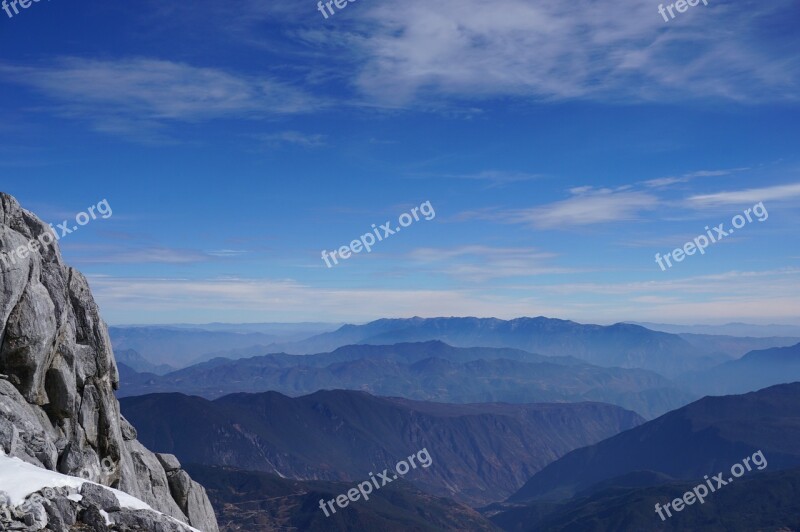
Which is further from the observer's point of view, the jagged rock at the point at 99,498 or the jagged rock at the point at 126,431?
the jagged rock at the point at 126,431

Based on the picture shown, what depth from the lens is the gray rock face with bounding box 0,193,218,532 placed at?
39.6 m

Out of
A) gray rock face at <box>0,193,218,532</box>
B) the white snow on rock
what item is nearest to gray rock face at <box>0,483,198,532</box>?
the white snow on rock

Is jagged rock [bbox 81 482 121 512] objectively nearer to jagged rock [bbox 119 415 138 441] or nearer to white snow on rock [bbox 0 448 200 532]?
white snow on rock [bbox 0 448 200 532]

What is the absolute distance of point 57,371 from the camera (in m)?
45.0

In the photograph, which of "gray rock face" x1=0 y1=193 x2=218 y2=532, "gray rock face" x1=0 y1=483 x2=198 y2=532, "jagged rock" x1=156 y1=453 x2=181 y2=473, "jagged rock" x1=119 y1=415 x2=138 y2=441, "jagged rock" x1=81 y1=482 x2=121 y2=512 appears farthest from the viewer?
"jagged rock" x1=156 y1=453 x2=181 y2=473

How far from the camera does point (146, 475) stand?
52469 millimetres

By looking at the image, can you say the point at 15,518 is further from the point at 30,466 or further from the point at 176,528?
the point at 176,528

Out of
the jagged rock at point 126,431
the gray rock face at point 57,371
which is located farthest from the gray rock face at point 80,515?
the jagged rock at point 126,431

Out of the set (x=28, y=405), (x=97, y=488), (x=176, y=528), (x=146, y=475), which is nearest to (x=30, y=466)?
(x=97, y=488)

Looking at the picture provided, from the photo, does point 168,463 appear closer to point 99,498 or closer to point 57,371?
point 57,371

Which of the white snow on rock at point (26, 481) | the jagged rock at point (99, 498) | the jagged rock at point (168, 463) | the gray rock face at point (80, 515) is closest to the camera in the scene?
the gray rock face at point (80, 515)

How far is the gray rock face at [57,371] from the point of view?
39.6 meters

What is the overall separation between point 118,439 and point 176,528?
70.7 feet

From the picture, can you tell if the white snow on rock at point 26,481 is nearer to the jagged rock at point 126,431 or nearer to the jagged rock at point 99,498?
the jagged rock at point 99,498
